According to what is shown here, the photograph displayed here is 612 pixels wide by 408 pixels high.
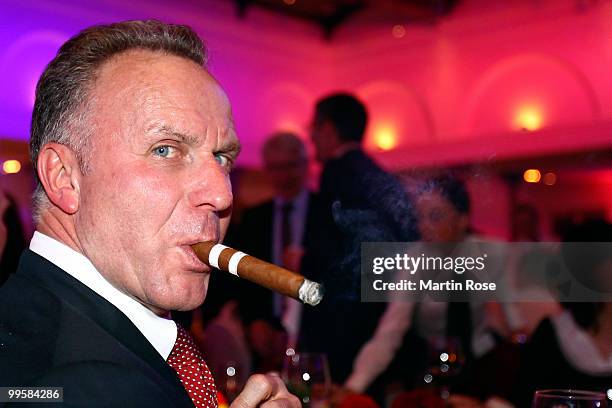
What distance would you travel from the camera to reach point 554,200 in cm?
714

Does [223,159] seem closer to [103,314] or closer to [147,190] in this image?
[147,190]

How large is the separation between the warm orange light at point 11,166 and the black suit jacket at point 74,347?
11.9 ft

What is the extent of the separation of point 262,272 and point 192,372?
342 mm

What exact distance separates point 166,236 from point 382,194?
1.38 m

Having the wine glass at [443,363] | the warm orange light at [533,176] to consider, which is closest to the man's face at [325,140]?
the wine glass at [443,363]

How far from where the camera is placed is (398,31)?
7.11 meters

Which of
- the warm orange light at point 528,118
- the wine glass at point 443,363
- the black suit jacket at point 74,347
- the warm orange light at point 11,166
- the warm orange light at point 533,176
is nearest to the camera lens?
the black suit jacket at point 74,347

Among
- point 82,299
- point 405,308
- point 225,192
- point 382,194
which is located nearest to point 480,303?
point 405,308

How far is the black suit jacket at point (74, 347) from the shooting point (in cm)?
93

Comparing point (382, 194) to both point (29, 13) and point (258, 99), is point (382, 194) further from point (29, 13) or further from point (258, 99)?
point (258, 99)

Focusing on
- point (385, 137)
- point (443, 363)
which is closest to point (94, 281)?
point (443, 363)

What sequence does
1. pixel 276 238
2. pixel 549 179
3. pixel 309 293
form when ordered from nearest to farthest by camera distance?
pixel 309 293
pixel 276 238
pixel 549 179

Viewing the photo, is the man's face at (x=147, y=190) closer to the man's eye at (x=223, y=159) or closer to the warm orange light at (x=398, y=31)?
the man's eye at (x=223, y=159)

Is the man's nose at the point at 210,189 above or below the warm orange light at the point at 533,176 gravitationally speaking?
below
